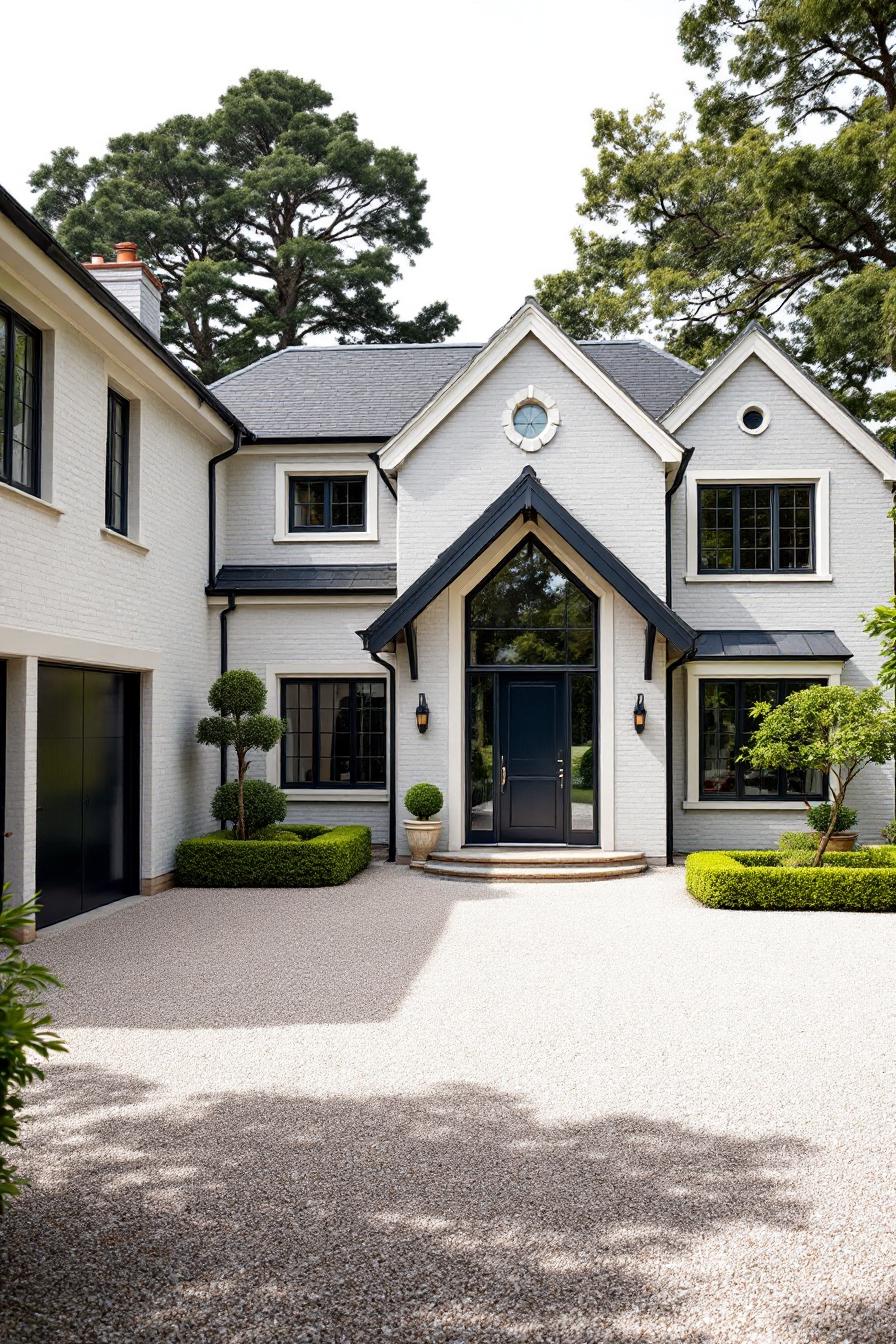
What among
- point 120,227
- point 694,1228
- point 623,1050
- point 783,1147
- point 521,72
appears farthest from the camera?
point 120,227

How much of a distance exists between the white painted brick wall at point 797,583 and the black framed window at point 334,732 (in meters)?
4.84

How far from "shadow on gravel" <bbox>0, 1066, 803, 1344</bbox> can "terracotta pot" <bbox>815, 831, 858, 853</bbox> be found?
29.4ft

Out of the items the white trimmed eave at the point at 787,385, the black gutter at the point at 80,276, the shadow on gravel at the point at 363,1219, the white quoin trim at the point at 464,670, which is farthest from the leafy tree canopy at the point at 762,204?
the shadow on gravel at the point at 363,1219

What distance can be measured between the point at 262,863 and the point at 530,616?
17.2ft

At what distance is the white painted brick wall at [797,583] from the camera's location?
15523 millimetres

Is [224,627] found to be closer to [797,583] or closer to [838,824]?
[797,583]

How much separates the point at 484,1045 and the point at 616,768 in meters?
7.98

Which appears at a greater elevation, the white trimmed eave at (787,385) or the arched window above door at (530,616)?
the white trimmed eave at (787,385)

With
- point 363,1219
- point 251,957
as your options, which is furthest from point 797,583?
point 363,1219

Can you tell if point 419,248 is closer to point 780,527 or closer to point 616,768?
point 780,527

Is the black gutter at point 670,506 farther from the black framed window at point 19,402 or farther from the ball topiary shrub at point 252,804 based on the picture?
the black framed window at point 19,402

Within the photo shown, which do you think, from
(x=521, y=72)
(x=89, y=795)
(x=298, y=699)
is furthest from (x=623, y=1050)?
(x=298, y=699)

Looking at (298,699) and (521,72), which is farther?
(298,699)

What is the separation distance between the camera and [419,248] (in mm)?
33312
